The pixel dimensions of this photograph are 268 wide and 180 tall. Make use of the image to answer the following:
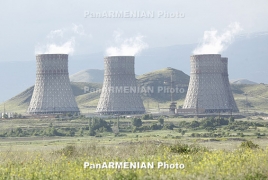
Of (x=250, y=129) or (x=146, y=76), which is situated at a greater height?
(x=146, y=76)

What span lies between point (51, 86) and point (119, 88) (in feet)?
23.5

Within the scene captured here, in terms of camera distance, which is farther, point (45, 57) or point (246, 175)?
point (45, 57)

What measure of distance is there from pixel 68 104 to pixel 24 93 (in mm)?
55627

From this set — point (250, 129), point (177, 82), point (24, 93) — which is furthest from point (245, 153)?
point (24, 93)

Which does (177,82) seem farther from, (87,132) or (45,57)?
(87,132)

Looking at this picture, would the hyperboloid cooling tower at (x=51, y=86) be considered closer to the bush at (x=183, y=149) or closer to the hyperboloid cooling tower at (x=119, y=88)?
the hyperboloid cooling tower at (x=119, y=88)

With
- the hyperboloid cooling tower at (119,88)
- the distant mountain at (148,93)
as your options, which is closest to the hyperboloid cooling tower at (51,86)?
the hyperboloid cooling tower at (119,88)

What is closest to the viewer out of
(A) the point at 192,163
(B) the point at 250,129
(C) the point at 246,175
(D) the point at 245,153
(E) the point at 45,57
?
(C) the point at 246,175

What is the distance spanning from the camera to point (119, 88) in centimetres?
7275

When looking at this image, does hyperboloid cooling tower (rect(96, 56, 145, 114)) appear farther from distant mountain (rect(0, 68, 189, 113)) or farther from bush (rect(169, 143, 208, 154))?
bush (rect(169, 143, 208, 154))

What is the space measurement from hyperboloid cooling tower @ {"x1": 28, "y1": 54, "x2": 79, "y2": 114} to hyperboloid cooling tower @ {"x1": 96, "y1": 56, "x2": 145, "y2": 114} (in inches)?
166

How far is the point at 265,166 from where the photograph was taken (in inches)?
763

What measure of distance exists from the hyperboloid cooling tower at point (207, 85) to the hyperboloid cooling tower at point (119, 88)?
245 inches

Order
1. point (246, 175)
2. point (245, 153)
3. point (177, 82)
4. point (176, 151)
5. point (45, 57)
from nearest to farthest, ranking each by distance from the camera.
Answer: point (246, 175)
point (245, 153)
point (176, 151)
point (45, 57)
point (177, 82)
